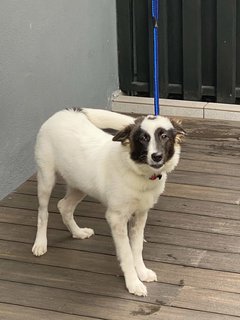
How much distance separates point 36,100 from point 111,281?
1733mm

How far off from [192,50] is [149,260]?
259cm

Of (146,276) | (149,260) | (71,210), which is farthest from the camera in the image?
(71,210)

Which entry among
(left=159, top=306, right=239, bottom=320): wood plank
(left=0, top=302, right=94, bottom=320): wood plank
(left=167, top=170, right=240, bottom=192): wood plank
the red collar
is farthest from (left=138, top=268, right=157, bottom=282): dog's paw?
(left=167, top=170, right=240, bottom=192): wood plank

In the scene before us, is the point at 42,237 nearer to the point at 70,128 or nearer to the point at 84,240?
the point at 84,240

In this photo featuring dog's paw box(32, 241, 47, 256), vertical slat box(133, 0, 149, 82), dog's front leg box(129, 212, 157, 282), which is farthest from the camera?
vertical slat box(133, 0, 149, 82)

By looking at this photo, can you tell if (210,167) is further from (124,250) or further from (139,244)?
(124,250)

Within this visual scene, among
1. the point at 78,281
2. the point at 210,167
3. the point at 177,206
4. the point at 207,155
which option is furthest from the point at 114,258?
the point at 207,155

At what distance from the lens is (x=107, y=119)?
3.52 metres

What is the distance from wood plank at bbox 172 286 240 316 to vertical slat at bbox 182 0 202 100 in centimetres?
278

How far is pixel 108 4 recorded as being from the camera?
5.63 metres

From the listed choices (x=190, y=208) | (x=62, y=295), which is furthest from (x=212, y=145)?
(x=62, y=295)

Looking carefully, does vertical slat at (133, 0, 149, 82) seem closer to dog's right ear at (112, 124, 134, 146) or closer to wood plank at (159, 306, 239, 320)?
dog's right ear at (112, 124, 134, 146)

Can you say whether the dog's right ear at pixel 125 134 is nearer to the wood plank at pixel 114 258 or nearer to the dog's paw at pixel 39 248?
the wood plank at pixel 114 258

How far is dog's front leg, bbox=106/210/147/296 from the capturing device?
10.3 feet
